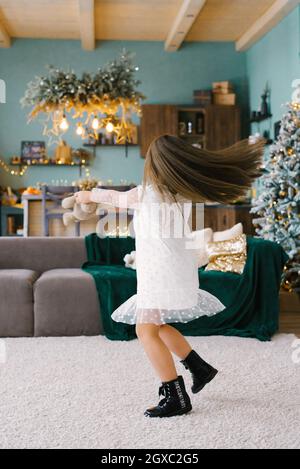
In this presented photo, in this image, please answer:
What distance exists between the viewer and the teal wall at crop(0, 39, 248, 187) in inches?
377

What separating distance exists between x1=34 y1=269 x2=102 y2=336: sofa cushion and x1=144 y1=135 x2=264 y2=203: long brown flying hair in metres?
1.90

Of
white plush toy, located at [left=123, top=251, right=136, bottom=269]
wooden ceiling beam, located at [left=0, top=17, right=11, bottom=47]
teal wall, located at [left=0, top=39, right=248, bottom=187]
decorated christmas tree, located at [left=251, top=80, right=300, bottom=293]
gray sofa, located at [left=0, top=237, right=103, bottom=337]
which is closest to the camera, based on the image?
gray sofa, located at [left=0, top=237, right=103, bottom=337]

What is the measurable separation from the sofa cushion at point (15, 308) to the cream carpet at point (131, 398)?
21cm

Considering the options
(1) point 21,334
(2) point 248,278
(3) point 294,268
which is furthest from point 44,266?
(3) point 294,268

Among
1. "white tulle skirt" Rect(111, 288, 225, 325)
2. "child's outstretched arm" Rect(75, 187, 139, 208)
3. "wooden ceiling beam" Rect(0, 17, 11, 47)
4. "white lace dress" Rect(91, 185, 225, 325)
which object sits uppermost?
"wooden ceiling beam" Rect(0, 17, 11, 47)

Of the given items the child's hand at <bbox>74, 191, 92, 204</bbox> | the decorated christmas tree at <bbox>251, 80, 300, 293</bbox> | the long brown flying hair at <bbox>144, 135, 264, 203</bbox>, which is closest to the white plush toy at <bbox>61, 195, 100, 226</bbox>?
the child's hand at <bbox>74, 191, 92, 204</bbox>

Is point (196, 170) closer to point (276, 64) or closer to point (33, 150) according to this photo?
point (276, 64)

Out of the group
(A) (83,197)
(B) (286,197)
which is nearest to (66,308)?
(A) (83,197)

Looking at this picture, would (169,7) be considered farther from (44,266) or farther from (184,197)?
(184,197)

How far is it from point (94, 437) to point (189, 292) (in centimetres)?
71

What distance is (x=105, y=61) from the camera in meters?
9.67

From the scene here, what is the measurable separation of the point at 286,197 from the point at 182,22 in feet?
11.4

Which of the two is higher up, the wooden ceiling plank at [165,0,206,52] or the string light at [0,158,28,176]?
the wooden ceiling plank at [165,0,206,52]

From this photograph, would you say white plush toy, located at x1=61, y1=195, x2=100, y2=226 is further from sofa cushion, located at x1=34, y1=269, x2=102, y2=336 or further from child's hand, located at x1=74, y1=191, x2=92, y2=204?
sofa cushion, located at x1=34, y1=269, x2=102, y2=336
